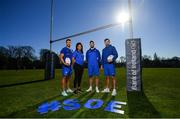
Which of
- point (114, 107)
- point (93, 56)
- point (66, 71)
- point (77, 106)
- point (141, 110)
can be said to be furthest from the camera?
point (93, 56)

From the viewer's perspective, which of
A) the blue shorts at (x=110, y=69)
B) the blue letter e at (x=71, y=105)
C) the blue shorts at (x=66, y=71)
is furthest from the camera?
the blue shorts at (x=110, y=69)

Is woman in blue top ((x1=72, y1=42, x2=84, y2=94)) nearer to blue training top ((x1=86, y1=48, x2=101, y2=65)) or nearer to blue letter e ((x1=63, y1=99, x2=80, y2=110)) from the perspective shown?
blue training top ((x1=86, y1=48, x2=101, y2=65))

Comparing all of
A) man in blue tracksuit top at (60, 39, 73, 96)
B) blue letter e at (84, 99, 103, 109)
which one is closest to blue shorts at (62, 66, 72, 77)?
man in blue tracksuit top at (60, 39, 73, 96)

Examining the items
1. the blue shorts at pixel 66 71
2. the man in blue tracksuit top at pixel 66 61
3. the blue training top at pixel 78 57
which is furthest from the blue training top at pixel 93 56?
the blue shorts at pixel 66 71

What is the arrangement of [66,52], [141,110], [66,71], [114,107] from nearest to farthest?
[141,110] < [114,107] < [66,71] < [66,52]

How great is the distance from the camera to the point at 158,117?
3.24 meters

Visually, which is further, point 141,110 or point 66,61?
point 66,61

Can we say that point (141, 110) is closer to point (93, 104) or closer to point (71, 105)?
point (93, 104)

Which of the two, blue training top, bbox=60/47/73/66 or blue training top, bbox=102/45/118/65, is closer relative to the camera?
blue training top, bbox=60/47/73/66

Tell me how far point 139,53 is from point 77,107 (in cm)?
314

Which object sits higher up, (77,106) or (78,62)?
(78,62)

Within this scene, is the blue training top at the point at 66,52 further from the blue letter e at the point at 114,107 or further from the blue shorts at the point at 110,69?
the blue letter e at the point at 114,107

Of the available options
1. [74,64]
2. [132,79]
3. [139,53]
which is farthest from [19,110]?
[139,53]

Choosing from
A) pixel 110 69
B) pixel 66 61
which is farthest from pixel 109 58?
pixel 66 61
